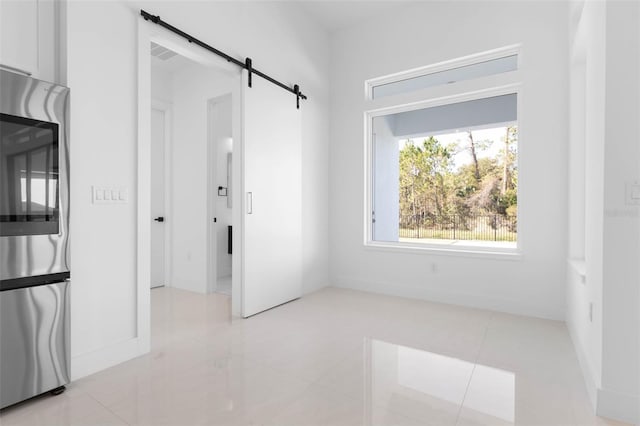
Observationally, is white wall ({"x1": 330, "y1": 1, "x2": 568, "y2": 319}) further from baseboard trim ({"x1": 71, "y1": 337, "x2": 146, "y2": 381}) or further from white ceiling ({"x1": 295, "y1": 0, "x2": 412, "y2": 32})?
baseboard trim ({"x1": 71, "y1": 337, "x2": 146, "y2": 381})

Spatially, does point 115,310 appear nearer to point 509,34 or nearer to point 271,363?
point 271,363

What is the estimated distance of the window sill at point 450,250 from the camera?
3.44 m

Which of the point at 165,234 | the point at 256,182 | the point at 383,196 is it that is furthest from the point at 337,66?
the point at 165,234

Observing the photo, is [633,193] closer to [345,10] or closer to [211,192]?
[345,10]

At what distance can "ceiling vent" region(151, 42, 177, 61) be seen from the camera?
3887 millimetres

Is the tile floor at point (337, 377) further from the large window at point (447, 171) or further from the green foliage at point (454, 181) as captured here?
the green foliage at point (454, 181)

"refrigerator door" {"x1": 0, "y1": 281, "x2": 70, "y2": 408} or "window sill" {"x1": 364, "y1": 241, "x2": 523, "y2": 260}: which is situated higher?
"window sill" {"x1": 364, "y1": 241, "x2": 523, "y2": 260}

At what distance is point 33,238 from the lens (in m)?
1.79

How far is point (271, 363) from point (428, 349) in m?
1.17

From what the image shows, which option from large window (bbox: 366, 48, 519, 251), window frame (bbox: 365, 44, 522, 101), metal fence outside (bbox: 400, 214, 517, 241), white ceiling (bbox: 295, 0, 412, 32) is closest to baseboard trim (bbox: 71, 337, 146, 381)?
large window (bbox: 366, 48, 519, 251)

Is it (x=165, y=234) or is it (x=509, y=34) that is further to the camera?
(x=165, y=234)

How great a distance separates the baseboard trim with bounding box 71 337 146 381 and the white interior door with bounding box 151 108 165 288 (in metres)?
2.30

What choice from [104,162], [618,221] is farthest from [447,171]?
[104,162]

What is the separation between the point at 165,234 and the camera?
4.56m
